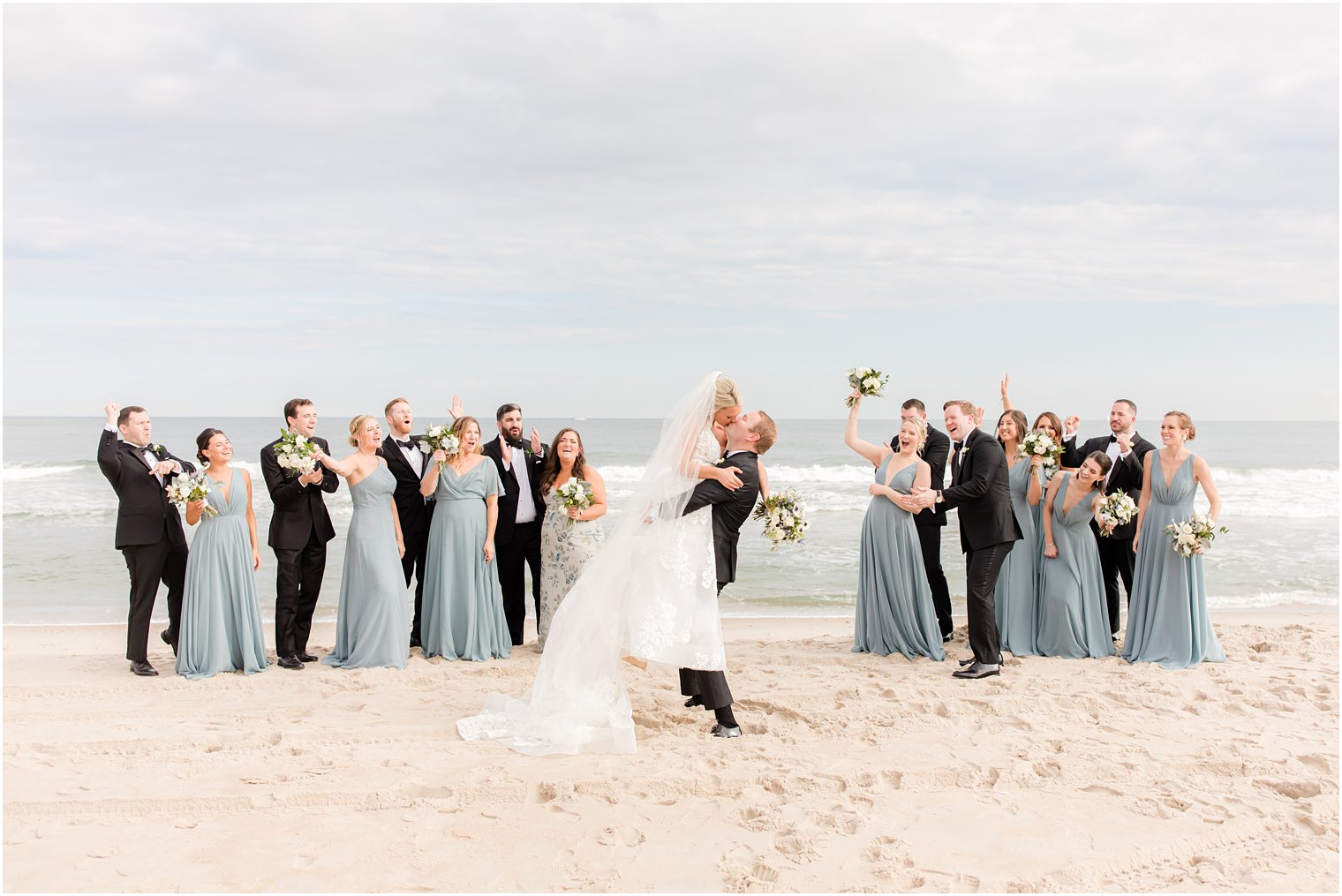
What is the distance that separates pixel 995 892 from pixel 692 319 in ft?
114

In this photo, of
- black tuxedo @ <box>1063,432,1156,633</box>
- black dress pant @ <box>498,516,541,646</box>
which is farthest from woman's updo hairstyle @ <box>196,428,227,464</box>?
black tuxedo @ <box>1063,432,1156,633</box>

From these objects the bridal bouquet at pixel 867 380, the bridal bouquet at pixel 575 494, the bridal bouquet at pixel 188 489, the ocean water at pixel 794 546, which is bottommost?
the ocean water at pixel 794 546

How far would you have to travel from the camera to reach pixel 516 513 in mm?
7961

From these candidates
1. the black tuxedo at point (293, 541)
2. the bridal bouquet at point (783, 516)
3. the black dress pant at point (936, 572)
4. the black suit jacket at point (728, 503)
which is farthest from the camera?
the black dress pant at point (936, 572)

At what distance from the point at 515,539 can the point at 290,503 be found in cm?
188

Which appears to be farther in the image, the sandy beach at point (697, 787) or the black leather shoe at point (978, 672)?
the black leather shoe at point (978, 672)

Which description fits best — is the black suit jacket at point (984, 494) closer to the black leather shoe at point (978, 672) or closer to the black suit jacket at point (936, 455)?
the black suit jacket at point (936, 455)

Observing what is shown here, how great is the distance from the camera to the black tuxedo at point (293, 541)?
279 inches

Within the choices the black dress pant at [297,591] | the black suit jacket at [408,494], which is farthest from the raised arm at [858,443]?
the black dress pant at [297,591]

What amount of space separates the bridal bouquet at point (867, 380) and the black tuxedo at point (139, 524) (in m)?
5.24

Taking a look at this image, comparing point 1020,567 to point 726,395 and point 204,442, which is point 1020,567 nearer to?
point 726,395

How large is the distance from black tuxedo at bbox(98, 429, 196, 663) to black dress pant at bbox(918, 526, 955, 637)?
20.2 feet

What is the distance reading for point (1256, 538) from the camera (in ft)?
54.0

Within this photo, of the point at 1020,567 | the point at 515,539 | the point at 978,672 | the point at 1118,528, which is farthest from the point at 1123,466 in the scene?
the point at 515,539
